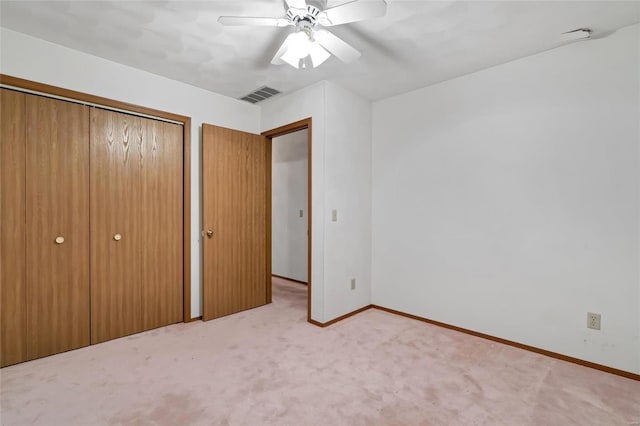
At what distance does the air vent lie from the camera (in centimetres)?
327

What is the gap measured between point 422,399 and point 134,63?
3530 mm

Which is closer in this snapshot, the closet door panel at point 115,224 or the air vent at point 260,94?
the closet door panel at point 115,224

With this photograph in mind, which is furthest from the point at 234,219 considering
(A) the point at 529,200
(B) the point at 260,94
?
(A) the point at 529,200

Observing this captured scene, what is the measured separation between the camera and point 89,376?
6.88 ft

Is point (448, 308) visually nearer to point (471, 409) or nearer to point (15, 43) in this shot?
point (471, 409)

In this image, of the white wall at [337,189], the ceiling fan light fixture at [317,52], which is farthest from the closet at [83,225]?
the ceiling fan light fixture at [317,52]

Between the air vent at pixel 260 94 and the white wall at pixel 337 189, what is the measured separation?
5.2 inches

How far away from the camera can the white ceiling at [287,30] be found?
194 centimetres

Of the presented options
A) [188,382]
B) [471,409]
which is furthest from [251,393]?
[471,409]

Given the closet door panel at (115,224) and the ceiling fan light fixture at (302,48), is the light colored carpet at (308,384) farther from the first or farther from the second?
the ceiling fan light fixture at (302,48)

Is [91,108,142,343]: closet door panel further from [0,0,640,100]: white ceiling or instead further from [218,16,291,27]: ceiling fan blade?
[218,16,291,27]: ceiling fan blade

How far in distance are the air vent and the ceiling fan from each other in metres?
1.21

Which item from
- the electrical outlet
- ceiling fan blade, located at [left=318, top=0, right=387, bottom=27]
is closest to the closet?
ceiling fan blade, located at [left=318, top=0, right=387, bottom=27]

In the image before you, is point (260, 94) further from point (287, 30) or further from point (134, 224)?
point (134, 224)
